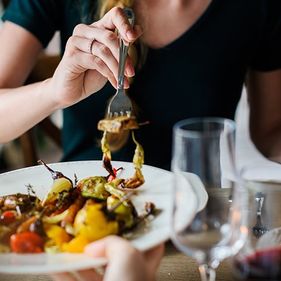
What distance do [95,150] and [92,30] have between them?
0.45 metres

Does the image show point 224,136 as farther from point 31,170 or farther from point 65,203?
point 31,170

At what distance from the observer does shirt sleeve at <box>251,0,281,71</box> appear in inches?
61.0

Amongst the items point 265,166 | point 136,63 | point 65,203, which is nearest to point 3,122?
point 136,63

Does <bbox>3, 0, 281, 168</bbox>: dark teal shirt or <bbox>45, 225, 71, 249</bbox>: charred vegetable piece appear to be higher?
<bbox>3, 0, 281, 168</bbox>: dark teal shirt

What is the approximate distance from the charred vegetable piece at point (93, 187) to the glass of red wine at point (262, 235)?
204 millimetres

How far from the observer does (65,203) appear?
0.92m

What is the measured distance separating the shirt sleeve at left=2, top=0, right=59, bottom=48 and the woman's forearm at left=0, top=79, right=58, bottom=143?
0.57 feet

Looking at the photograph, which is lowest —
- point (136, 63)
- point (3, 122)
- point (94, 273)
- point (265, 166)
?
point (265, 166)

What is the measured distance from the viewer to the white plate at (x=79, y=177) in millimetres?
756

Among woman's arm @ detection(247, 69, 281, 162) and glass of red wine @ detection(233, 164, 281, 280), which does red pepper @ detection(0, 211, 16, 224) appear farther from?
woman's arm @ detection(247, 69, 281, 162)

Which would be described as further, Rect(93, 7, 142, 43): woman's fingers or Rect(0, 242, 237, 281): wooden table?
Rect(93, 7, 142, 43): woman's fingers

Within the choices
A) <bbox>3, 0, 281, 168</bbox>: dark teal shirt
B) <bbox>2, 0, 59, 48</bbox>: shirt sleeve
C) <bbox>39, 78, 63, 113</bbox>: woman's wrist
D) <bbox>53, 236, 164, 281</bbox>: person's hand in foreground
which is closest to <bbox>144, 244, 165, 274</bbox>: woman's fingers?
<bbox>53, 236, 164, 281</bbox>: person's hand in foreground

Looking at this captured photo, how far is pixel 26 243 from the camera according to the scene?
2.68 ft

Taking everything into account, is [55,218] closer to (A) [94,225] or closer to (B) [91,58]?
(A) [94,225]
